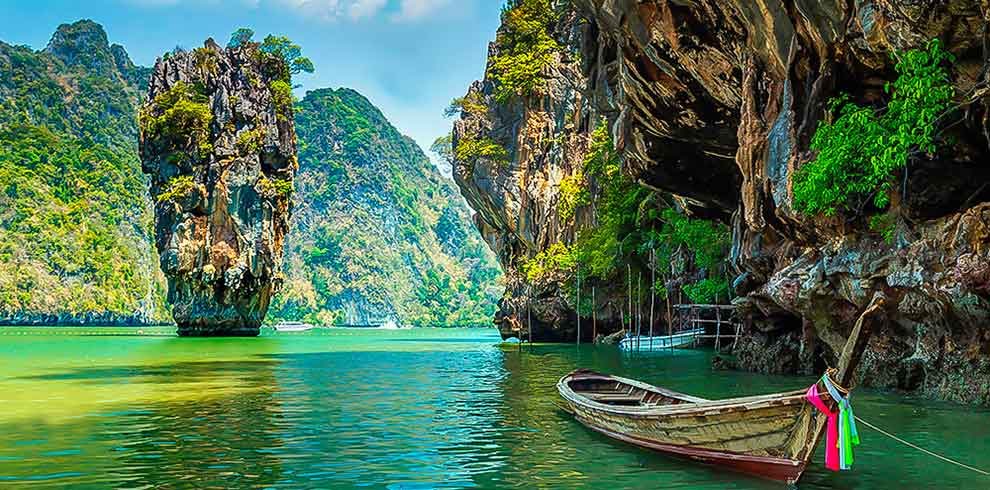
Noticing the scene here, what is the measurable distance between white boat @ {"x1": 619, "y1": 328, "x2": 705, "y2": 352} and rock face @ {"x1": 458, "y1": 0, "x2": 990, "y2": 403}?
12.9m

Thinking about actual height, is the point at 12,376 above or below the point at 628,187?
below

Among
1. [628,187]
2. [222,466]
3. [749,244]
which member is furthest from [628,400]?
[628,187]

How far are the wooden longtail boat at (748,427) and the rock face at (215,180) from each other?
5462 cm

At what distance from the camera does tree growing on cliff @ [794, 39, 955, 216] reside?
40.6ft

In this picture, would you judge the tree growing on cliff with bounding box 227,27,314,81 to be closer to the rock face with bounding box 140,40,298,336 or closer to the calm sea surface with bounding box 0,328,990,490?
the rock face with bounding box 140,40,298,336

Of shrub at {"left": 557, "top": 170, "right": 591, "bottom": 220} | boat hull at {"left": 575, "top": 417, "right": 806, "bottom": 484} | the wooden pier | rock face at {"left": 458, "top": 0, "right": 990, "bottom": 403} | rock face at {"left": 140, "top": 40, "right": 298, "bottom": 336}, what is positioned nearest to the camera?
boat hull at {"left": 575, "top": 417, "right": 806, "bottom": 484}

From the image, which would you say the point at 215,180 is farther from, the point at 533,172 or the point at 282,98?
the point at 533,172

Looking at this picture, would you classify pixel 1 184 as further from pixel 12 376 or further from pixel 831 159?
pixel 831 159

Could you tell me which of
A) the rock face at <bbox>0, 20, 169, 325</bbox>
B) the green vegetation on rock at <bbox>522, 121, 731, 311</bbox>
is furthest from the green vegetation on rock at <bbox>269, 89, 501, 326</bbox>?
the green vegetation on rock at <bbox>522, 121, 731, 311</bbox>

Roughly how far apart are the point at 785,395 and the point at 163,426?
1000 centimetres

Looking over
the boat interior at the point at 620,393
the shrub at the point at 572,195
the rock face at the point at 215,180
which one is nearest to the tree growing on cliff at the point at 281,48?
the rock face at the point at 215,180

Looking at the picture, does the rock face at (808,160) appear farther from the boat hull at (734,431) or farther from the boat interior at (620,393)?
the boat hull at (734,431)

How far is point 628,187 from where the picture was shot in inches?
1652

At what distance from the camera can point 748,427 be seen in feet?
27.3
